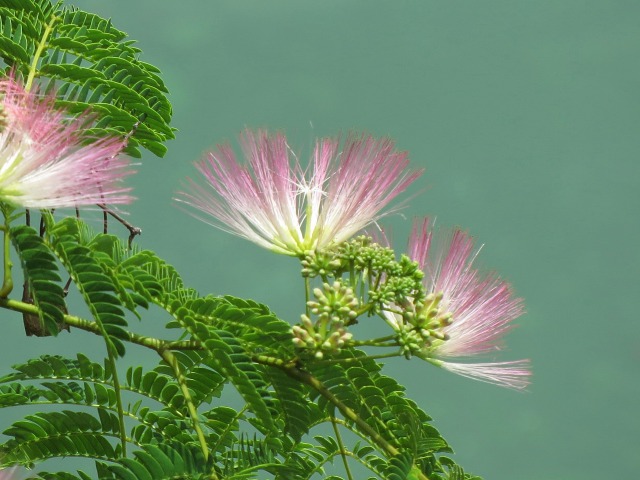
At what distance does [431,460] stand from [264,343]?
549 millimetres

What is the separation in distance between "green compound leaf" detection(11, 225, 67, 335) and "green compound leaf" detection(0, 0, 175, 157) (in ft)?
1.64

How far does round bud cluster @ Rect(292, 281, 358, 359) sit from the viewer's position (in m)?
2.19

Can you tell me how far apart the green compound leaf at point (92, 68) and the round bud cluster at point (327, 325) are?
0.68 m

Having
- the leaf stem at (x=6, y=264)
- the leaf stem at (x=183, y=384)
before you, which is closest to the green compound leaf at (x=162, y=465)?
the leaf stem at (x=183, y=384)

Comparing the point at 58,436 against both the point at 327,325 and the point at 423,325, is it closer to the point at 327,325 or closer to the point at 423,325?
A: the point at 327,325

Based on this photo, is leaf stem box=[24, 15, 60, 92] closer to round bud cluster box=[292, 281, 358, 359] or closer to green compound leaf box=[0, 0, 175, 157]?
green compound leaf box=[0, 0, 175, 157]

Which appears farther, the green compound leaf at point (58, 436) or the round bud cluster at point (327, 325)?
the green compound leaf at point (58, 436)

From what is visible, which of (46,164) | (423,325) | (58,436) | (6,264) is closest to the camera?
(46,164)

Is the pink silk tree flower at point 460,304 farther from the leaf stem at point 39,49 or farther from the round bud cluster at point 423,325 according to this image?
the leaf stem at point 39,49

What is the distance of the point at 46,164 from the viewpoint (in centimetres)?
202

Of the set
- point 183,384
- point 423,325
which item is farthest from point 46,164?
point 423,325

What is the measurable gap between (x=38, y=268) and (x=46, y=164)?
191 mm

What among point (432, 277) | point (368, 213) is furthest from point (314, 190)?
point (432, 277)

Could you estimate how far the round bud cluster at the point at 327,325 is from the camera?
7.20ft
